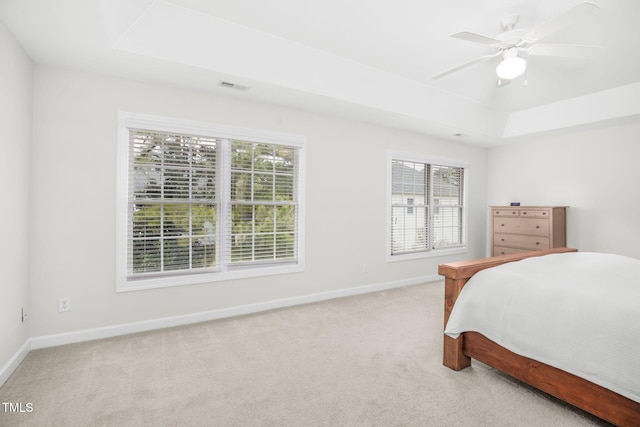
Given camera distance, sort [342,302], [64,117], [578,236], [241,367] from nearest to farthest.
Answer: [241,367]
[64,117]
[342,302]
[578,236]

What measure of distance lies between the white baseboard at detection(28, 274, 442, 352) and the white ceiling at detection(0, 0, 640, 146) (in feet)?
7.52

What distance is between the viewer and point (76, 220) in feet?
9.02

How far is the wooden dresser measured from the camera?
181 inches

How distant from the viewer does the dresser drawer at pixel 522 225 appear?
4.66 meters

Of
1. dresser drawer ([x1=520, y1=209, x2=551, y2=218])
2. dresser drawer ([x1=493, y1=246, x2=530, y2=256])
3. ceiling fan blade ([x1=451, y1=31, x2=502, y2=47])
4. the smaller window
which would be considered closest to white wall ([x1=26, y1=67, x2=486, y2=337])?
the smaller window

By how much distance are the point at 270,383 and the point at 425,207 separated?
13.0 ft

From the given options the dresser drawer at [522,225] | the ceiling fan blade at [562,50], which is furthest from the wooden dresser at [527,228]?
the ceiling fan blade at [562,50]

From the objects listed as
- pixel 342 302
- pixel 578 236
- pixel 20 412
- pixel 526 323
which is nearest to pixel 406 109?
pixel 342 302

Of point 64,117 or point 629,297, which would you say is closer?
point 629,297

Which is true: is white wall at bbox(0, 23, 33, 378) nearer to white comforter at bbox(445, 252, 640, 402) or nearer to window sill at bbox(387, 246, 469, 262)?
white comforter at bbox(445, 252, 640, 402)

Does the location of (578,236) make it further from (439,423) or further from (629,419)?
(439,423)

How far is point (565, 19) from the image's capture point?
2.01 metres

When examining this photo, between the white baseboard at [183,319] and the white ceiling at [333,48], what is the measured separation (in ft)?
7.52

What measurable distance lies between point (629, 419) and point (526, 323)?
56 centimetres
